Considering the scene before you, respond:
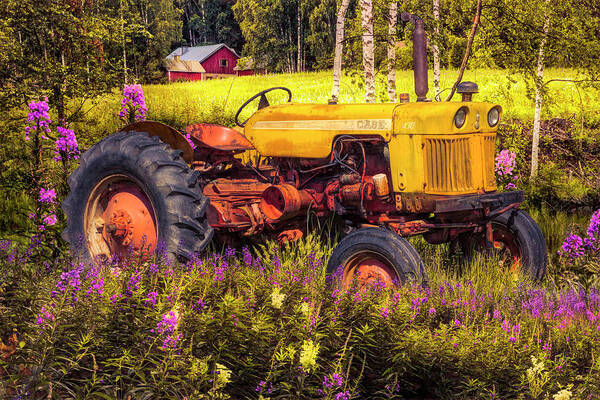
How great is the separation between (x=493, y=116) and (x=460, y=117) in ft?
1.27

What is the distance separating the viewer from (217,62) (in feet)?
190

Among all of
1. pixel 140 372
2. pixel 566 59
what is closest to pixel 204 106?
pixel 566 59

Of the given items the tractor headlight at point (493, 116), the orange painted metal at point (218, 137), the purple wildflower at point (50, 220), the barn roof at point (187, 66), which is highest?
the barn roof at point (187, 66)

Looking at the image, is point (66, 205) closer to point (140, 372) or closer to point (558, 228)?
point (140, 372)

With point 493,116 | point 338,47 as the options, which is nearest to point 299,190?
point 493,116

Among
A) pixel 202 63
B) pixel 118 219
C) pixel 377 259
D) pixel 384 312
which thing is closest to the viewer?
pixel 384 312

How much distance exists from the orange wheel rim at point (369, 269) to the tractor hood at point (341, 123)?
833 millimetres

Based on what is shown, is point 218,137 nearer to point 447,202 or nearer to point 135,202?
point 135,202

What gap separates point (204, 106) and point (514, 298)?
602 inches

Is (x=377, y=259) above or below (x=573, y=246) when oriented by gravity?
above

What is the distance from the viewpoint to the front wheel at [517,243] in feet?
15.5

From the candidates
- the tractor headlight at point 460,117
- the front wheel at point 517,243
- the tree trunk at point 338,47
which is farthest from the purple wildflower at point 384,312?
the tree trunk at point 338,47

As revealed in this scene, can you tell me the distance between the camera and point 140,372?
8.68ft

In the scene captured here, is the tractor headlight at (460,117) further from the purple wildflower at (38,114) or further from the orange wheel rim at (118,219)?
the purple wildflower at (38,114)
